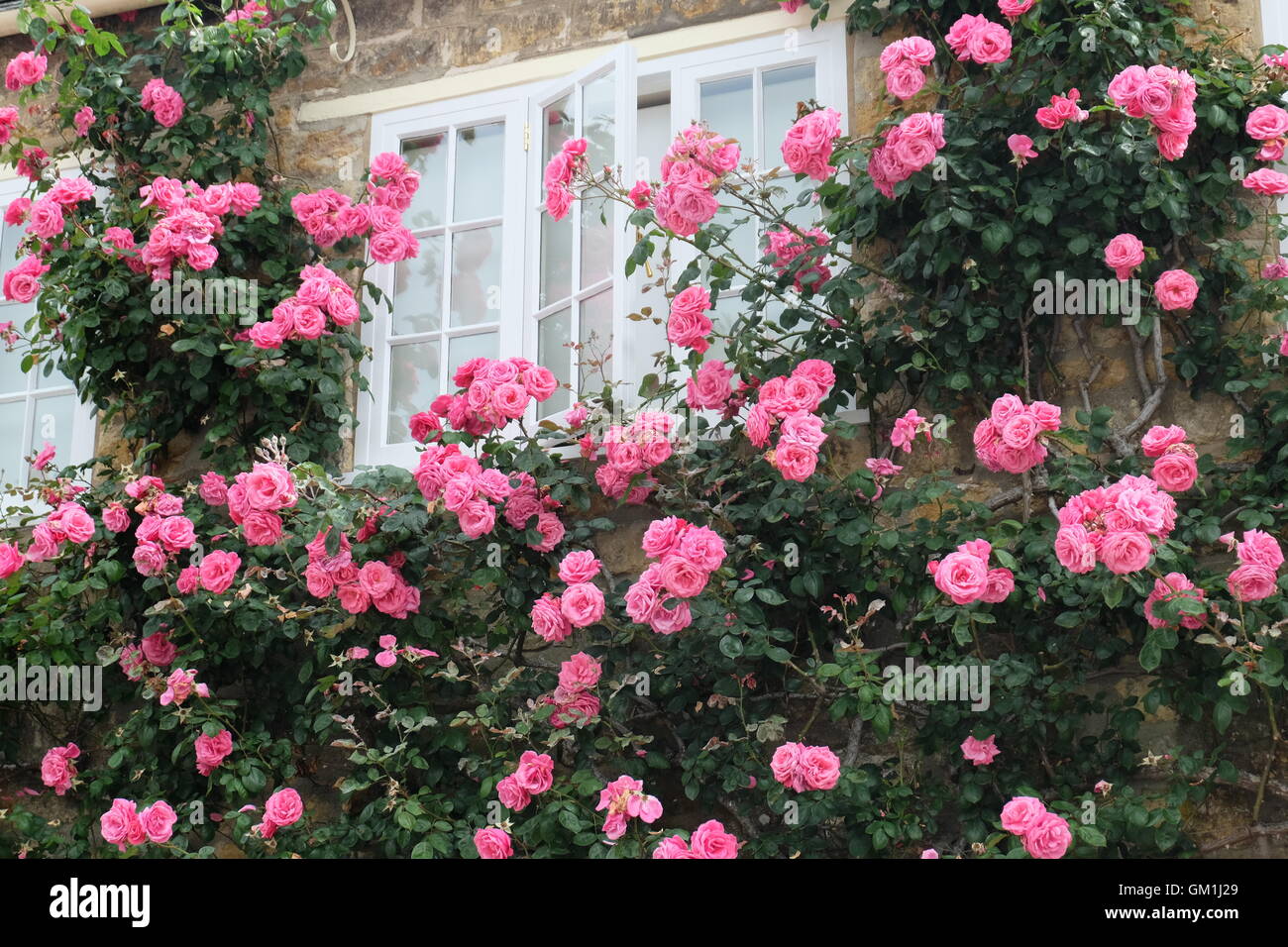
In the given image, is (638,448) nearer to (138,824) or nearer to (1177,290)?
(1177,290)

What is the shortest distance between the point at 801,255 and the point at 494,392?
101 cm

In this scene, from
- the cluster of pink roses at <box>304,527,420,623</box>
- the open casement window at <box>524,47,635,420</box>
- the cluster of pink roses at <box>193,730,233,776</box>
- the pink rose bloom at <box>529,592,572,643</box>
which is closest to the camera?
the pink rose bloom at <box>529,592,572,643</box>

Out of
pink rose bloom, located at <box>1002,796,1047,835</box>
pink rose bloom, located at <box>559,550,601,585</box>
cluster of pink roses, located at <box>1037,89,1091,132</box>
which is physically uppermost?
cluster of pink roses, located at <box>1037,89,1091,132</box>

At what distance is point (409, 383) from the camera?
5.07 meters

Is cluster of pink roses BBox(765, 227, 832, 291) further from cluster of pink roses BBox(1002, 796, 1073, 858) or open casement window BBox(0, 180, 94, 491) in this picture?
open casement window BBox(0, 180, 94, 491)

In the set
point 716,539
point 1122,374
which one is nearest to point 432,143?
point 716,539

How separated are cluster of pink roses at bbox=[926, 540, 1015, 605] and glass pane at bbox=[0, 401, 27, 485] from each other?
3650 mm

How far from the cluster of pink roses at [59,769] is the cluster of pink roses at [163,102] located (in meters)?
2.27

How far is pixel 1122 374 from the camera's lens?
→ 164 inches

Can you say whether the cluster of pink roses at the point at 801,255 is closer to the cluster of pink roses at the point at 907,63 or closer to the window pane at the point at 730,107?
the cluster of pink roses at the point at 907,63

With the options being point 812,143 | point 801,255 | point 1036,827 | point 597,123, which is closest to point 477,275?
point 597,123

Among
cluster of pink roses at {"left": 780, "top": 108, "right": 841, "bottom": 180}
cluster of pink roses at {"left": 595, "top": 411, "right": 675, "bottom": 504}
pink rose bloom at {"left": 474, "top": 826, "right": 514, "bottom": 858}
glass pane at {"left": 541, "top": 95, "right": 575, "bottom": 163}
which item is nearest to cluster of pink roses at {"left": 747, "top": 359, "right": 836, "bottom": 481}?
cluster of pink roses at {"left": 595, "top": 411, "right": 675, "bottom": 504}

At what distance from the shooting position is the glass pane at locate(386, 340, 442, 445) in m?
5.02

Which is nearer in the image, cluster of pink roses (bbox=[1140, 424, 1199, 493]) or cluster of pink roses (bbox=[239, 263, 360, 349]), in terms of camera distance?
cluster of pink roses (bbox=[1140, 424, 1199, 493])
